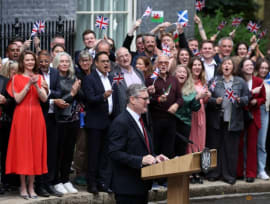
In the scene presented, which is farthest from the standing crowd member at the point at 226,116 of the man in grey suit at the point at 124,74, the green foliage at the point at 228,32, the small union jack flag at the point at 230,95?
the green foliage at the point at 228,32

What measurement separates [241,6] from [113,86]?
13629 millimetres

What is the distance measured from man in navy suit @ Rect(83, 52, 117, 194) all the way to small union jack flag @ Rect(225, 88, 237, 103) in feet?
7.30

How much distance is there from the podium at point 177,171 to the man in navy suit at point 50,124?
10.9ft

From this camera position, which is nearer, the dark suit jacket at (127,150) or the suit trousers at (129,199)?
the dark suit jacket at (127,150)

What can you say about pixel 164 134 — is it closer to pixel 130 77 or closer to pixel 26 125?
pixel 130 77

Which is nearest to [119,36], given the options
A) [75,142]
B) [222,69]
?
[222,69]

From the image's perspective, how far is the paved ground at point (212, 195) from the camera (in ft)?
34.9

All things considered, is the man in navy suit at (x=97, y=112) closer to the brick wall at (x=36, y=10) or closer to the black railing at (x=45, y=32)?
the black railing at (x=45, y=32)

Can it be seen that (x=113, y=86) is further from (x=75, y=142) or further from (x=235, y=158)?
(x=235, y=158)

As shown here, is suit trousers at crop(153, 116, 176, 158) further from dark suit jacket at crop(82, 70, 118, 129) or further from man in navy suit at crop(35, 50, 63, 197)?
man in navy suit at crop(35, 50, 63, 197)

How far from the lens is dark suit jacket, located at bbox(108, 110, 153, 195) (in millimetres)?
7707

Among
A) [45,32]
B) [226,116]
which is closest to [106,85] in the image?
[226,116]

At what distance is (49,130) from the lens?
1046 centimetres

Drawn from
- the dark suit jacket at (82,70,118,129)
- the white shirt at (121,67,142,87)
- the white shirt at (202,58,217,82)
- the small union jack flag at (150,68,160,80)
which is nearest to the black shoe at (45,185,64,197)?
the dark suit jacket at (82,70,118,129)
